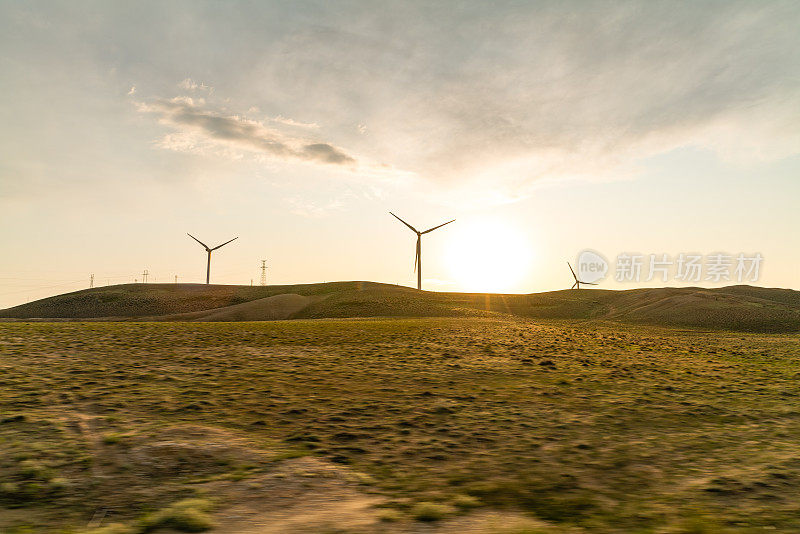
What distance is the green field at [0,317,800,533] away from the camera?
813cm

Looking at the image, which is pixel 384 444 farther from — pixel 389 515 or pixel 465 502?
pixel 389 515

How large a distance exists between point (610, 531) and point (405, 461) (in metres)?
4.67

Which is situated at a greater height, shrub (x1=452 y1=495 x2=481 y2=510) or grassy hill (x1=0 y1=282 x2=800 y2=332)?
grassy hill (x1=0 y1=282 x2=800 y2=332)

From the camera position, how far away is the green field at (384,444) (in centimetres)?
813

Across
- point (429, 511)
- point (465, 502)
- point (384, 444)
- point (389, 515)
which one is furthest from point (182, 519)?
point (384, 444)

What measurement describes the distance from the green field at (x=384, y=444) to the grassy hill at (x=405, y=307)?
5086 centimetres

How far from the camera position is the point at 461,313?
72.9m

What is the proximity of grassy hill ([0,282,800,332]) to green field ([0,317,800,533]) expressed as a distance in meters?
50.9

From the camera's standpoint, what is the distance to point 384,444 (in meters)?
12.4

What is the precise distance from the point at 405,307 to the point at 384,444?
230 feet

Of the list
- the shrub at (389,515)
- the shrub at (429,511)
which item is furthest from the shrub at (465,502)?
the shrub at (389,515)

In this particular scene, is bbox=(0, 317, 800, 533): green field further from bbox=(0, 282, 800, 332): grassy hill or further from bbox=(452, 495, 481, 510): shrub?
bbox=(0, 282, 800, 332): grassy hill

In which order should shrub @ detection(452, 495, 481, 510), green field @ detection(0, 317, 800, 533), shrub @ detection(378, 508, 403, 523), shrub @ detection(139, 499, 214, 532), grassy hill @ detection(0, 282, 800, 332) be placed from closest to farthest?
shrub @ detection(139, 499, 214, 532)
shrub @ detection(378, 508, 403, 523)
green field @ detection(0, 317, 800, 533)
shrub @ detection(452, 495, 481, 510)
grassy hill @ detection(0, 282, 800, 332)

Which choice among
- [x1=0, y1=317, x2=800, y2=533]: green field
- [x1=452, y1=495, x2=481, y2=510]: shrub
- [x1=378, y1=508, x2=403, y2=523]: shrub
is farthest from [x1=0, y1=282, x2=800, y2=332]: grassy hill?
[x1=378, y1=508, x2=403, y2=523]: shrub
